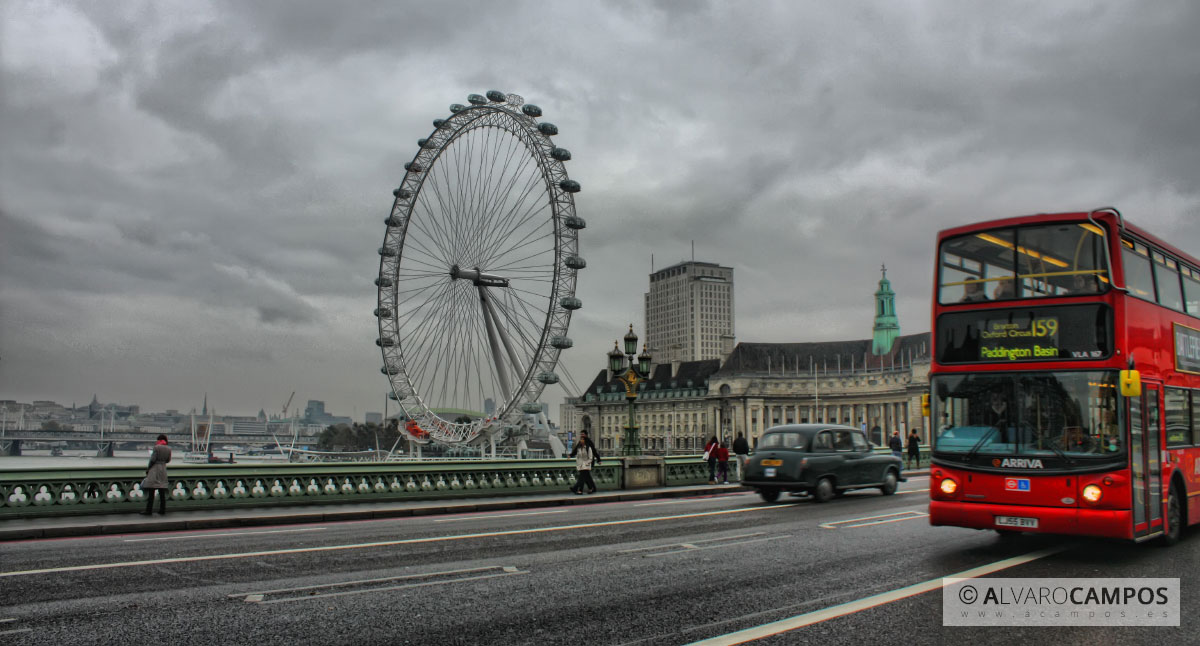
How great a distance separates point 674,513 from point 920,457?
28.8 metres

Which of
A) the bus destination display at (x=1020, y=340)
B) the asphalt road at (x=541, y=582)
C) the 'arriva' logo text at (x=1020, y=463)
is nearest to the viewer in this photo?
the asphalt road at (x=541, y=582)

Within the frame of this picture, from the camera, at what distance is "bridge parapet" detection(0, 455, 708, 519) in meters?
17.6

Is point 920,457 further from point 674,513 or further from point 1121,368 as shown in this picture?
point 1121,368

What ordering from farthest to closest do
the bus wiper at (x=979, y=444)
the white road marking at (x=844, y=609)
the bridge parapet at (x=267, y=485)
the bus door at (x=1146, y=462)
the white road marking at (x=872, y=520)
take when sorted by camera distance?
1. the bridge parapet at (x=267, y=485)
2. the white road marking at (x=872, y=520)
3. the bus wiper at (x=979, y=444)
4. the bus door at (x=1146, y=462)
5. the white road marking at (x=844, y=609)

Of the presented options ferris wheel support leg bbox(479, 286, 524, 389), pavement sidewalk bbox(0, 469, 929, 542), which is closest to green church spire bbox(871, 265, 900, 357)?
ferris wheel support leg bbox(479, 286, 524, 389)

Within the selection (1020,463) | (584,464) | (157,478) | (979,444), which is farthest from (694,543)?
(157,478)

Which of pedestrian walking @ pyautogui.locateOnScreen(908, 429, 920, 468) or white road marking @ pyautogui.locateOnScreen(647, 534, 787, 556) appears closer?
white road marking @ pyautogui.locateOnScreen(647, 534, 787, 556)

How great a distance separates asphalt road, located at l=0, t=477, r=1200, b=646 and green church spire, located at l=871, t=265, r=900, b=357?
488ft

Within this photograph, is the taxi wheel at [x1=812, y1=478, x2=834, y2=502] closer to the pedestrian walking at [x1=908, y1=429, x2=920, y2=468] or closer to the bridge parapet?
the bridge parapet

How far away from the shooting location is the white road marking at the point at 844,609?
7238 mm

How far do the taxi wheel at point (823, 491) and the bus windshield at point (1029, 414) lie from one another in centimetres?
956

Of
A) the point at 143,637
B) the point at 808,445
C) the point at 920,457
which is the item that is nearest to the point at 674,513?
the point at 808,445

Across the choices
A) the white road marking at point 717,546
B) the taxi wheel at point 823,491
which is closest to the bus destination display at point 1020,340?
the white road marking at point 717,546

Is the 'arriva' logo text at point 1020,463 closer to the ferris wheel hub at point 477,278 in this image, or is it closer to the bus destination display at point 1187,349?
the bus destination display at point 1187,349
